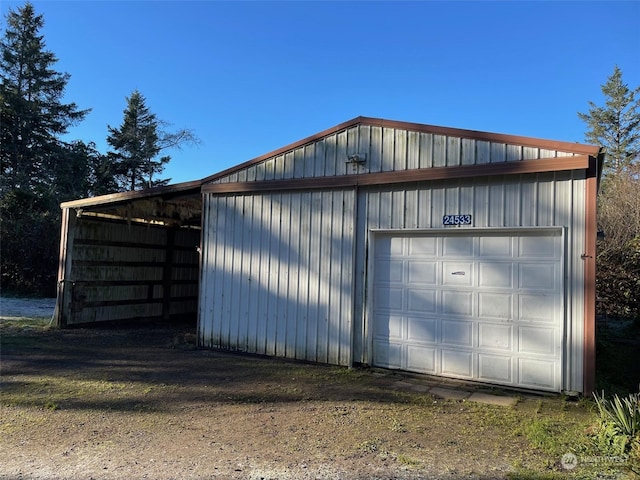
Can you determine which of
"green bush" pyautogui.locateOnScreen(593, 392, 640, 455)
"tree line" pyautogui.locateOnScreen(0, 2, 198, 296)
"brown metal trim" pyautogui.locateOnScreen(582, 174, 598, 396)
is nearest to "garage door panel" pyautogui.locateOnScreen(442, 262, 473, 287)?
"brown metal trim" pyautogui.locateOnScreen(582, 174, 598, 396)

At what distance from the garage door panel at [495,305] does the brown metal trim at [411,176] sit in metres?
1.58

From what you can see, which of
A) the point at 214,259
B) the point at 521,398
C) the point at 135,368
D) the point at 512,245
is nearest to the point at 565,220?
the point at 512,245

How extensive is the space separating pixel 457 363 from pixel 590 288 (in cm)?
191

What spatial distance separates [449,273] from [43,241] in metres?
17.5

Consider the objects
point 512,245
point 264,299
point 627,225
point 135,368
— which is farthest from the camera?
point 627,225

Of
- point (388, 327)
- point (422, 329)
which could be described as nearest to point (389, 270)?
point (388, 327)

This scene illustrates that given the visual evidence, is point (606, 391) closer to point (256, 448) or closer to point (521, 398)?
point (521, 398)

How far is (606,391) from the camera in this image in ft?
18.6

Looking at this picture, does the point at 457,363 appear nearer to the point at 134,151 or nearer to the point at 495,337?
the point at 495,337

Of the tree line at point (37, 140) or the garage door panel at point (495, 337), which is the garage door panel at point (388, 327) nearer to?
the garage door panel at point (495, 337)

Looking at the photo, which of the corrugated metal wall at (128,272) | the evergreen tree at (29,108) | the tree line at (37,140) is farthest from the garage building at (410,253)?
the evergreen tree at (29,108)

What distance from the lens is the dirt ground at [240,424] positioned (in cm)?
348

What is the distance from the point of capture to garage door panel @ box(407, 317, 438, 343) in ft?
20.9

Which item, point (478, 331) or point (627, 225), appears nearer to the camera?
point (478, 331)
